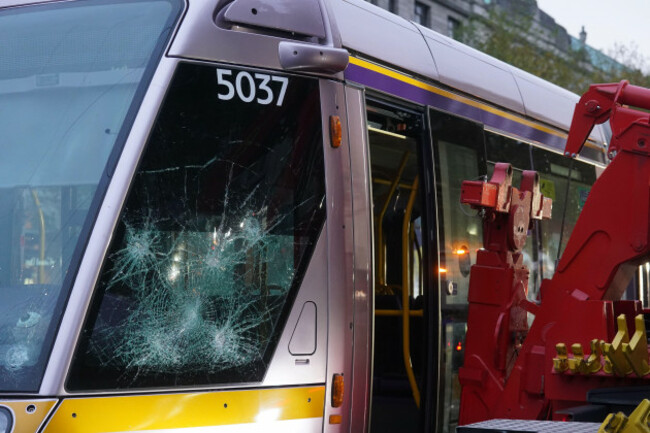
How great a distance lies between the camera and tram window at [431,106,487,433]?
6504 mm

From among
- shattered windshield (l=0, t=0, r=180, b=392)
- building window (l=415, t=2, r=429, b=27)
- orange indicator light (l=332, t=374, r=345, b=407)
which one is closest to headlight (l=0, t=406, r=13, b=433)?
shattered windshield (l=0, t=0, r=180, b=392)

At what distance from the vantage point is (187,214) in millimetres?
4891

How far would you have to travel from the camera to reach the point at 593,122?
19.9 ft

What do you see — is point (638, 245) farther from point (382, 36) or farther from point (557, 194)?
point (557, 194)

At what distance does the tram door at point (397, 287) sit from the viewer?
23.0 feet

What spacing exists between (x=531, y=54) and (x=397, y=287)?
2744cm

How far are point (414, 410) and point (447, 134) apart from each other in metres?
1.75

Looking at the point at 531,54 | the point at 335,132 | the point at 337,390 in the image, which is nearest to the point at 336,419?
the point at 337,390

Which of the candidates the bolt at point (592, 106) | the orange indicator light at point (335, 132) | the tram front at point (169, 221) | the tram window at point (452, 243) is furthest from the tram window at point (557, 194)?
the tram front at point (169, 221)

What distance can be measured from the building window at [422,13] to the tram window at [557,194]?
32.8 metres

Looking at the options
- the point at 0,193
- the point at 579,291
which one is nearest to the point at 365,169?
the point at 579,291

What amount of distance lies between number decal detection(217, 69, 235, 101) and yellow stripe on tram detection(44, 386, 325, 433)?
4.41ft

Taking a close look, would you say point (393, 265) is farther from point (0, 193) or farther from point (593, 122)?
point (0, 193)

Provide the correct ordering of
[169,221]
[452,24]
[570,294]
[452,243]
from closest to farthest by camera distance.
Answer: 1. [169,221]
2. [570,294]
3. [452,243]
4. [452,24]
